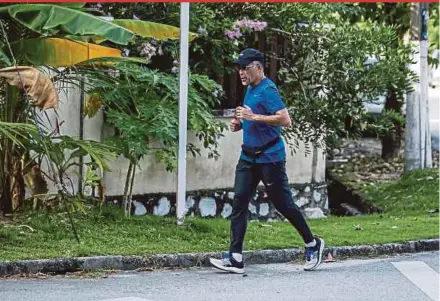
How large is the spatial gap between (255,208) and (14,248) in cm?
498

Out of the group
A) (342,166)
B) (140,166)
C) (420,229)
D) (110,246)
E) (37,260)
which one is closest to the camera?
(37,260)

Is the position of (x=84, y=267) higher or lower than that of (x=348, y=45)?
lower

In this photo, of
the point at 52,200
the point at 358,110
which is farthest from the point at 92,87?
the point at 358,110

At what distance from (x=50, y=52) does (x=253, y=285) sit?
127 inches

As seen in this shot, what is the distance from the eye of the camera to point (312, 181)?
43.3 ft

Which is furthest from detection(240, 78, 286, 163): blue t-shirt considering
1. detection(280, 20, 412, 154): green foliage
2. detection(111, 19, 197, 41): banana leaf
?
detection(280, 20, 412, 154): green foliage

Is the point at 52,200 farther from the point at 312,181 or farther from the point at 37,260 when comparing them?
the point at 312,181

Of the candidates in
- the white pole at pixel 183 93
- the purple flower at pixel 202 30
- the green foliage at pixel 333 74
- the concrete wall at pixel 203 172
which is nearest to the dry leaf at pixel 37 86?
the white pole at pixel 183 93

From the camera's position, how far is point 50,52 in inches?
367

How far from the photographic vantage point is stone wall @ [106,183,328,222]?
11.6 metres

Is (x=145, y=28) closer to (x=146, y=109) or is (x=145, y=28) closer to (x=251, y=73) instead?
(x=146, y=109)

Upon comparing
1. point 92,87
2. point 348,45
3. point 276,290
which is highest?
point 348,45

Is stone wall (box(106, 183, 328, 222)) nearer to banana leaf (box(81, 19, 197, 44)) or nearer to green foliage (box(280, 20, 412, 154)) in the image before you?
green foliage (box(280, 20, 412, 154))

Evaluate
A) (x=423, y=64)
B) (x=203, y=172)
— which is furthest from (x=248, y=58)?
(x=423, y=64)
